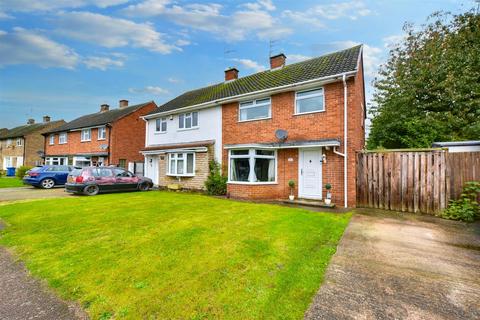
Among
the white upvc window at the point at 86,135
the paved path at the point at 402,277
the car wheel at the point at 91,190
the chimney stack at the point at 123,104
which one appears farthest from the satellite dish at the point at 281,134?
the chimney stack at the point at 123,104

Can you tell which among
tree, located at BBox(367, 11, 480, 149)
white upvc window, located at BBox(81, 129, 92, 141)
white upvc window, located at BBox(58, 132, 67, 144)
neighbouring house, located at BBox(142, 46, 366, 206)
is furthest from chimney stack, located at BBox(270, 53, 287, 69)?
white upvc window, located at BBox(58, 132, 67, 144)

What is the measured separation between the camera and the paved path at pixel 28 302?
2553 millimetres

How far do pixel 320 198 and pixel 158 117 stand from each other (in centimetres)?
1259

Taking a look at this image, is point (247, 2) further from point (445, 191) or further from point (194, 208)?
point (445, 191)

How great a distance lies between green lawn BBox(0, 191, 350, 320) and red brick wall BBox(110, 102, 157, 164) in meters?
14.6

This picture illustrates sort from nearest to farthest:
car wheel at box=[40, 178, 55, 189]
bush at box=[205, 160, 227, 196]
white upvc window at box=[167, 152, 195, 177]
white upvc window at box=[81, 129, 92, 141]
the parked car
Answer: bush at box=[205, 160, 227, 196] → the parked car → white upvc window at box=[167, 152, 195, 177] → car wheel at box=[40, 178, 55, 189] → white upvc window at box=[81, 129, 92, 141]

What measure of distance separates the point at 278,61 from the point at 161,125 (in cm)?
912

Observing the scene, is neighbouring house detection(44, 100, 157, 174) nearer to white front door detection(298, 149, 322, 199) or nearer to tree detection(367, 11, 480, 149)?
white front door detection(298, 149, 322, 199)

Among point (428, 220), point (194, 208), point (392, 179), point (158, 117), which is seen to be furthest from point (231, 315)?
point (158, 117)

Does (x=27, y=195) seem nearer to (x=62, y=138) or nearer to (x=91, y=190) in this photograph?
(x=91, y=190)

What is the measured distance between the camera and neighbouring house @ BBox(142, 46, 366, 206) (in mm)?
8977

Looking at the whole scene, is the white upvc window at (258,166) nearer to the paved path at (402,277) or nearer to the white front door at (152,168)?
the paved path at (402,277)

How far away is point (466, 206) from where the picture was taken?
6.77 m

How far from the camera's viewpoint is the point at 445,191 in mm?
7344
